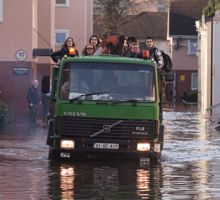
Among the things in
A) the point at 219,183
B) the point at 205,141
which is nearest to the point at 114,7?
the point at 205,141

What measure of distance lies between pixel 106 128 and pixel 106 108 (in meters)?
0.40

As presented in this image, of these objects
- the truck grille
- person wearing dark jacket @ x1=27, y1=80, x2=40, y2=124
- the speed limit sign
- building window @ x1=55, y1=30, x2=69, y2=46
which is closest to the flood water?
the truck grille

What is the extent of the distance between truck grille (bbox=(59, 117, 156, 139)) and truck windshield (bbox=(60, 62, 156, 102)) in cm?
47

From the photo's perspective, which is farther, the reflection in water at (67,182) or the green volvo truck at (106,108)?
the green volvo truck at (106,108)

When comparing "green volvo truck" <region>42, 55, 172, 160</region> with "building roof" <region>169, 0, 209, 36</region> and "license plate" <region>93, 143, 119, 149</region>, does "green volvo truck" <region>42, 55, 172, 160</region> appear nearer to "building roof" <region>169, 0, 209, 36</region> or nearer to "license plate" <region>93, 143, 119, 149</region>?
"license plate" <region>93, 143, 119, 149</region>

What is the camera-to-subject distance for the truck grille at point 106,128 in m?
17.8

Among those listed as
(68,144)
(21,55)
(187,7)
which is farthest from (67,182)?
(187,7)

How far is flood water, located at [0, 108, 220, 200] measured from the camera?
14.2 metres

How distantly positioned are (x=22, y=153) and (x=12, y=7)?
15446mm

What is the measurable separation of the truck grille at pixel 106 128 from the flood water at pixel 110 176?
697 mm

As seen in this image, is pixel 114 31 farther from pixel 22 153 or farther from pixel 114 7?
pixel 22 153

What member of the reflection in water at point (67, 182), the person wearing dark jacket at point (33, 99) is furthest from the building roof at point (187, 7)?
the reflection in water at point (67, 182)

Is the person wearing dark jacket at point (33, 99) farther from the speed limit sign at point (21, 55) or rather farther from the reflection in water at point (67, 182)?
the reflection in water at point (67, 182)

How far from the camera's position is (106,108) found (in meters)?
17.8
